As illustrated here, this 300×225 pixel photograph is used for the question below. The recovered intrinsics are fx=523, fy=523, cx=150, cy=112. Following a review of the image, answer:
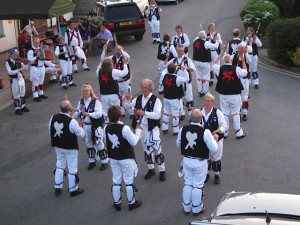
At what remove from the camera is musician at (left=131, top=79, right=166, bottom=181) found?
384 inches

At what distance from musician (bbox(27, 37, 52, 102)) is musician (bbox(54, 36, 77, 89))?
2.01 ft

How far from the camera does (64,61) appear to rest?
1652cm

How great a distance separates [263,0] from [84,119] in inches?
616

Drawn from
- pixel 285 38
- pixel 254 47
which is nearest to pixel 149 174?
pixel 254 47

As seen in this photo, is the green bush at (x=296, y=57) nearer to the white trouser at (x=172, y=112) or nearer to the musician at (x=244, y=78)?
the musician at (x=244, y=78)

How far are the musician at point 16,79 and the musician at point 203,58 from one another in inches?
192

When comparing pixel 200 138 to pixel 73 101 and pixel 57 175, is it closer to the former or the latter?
pixel 57 175

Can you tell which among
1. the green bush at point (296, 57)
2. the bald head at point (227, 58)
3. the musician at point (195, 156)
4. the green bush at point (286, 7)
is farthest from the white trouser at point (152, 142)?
the green bush at point (286, 7)

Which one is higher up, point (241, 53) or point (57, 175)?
point (241, 53)

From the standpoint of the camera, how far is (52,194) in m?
9.86

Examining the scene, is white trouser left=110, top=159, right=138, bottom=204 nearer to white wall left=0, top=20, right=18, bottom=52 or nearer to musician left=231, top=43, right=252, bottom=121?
musician left=231, top=43, right=252, bottom=121

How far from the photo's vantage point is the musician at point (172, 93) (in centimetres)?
1180

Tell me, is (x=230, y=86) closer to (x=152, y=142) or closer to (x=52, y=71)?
(x=152, y=142)

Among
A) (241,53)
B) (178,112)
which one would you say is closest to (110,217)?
(178,112)
